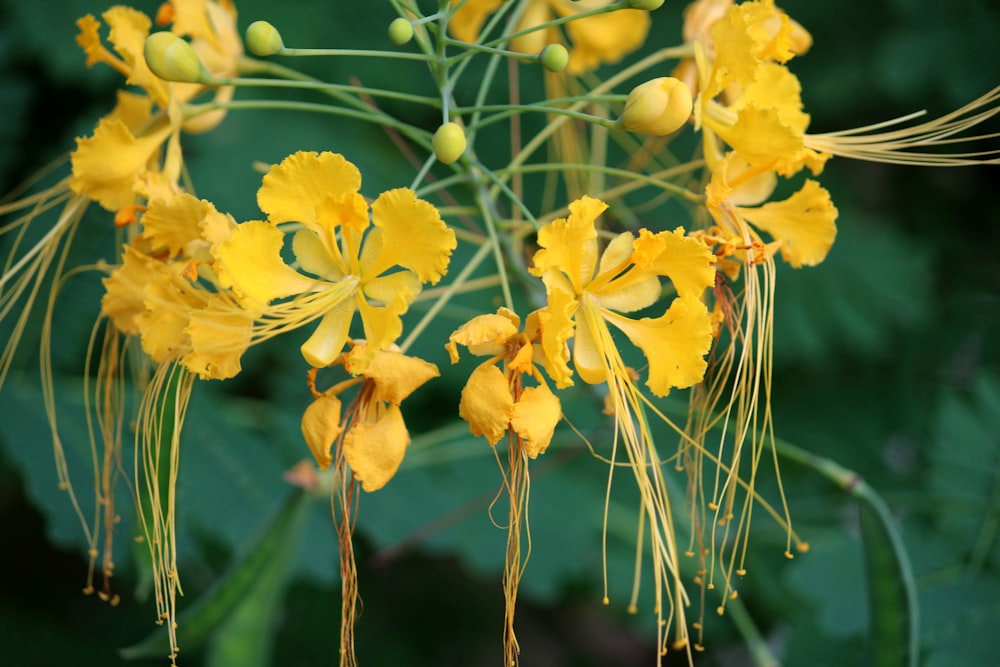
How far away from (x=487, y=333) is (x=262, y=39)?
0.54 m

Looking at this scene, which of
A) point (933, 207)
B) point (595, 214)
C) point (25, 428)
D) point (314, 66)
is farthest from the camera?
point (933, 207)

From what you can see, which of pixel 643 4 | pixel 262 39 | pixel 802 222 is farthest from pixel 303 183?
pixel 802 222

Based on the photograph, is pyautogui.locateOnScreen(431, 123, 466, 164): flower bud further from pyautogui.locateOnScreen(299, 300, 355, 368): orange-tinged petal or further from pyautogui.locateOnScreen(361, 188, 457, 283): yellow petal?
pyautogui.locateOnScreen(299, 300, 355, 368): orange-tinged petal

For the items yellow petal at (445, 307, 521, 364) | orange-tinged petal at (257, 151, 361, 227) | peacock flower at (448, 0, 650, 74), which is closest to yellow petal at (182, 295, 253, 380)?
orange-tinged petal at (257, 151, 361, 227)

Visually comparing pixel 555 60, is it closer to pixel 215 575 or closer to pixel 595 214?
pixel 595 214

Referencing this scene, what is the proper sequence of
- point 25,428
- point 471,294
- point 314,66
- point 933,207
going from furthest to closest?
1. point 933,207
2. point 314,66
3. point 471,294
4. point 25,428

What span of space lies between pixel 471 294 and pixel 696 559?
86cm

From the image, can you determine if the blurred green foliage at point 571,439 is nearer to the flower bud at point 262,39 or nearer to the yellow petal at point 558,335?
the yellow petal at point 558,335

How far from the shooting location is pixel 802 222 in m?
1.48

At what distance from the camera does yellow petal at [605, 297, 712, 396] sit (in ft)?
4.19

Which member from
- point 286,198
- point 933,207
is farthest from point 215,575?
point 933,207

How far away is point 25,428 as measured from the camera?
204 cm

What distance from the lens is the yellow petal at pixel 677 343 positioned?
1277mm

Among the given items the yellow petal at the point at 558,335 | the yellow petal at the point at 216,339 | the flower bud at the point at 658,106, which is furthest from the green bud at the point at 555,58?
the yellow petal at the point at 216,339
